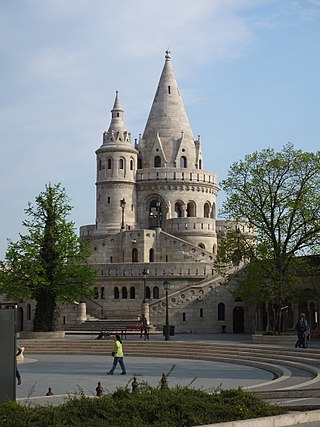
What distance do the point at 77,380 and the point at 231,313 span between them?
1358 inches

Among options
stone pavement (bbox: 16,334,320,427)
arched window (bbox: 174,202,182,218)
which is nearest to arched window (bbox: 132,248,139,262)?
arched window (bbox: 174,202,182,218)

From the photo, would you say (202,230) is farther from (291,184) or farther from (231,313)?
(291,184)

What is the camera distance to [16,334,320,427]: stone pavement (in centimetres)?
2116

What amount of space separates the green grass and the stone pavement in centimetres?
428

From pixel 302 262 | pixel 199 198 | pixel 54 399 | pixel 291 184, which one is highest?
pixel 199 198

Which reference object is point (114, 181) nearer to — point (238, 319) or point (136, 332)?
point (238, 319)

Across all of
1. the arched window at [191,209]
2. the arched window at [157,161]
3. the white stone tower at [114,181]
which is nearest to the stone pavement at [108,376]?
Answer: the white stone tower at [114,181]

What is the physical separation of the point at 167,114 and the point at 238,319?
2575 centimetres

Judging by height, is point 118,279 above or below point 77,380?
above

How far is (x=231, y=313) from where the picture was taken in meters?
57.4

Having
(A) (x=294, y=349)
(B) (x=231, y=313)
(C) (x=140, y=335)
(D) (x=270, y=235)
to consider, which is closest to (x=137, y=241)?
(B) (x=231, y=313)

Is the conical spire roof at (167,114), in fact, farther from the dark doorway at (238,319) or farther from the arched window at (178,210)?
the dark doorway at (238,319)

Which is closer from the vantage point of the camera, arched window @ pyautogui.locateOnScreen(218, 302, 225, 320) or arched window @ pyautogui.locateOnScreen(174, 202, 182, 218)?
arched window @ pyautogui.locateOnScreen(218, 302, 225, 320)

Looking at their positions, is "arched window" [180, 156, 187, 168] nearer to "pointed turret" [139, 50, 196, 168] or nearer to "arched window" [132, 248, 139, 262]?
"pointed turret" [139, 50, 196, 168]
